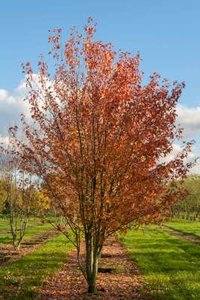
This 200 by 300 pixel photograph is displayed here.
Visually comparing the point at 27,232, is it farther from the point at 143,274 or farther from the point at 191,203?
the point at 191,203

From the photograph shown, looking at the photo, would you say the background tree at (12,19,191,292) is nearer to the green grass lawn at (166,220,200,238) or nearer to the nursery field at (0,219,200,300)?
the nursery field at (0,219,200,300)

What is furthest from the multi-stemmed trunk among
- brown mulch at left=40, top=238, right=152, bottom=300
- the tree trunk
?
brown mulch at left=40, top=238, right=152, bottom=300

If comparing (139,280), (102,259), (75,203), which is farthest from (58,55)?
(102,259)

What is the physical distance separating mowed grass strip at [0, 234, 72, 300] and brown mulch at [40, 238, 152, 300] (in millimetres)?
420

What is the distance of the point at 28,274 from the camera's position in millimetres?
21938

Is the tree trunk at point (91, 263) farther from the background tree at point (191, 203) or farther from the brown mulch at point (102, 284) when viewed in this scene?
the background tree at point (191, 203)

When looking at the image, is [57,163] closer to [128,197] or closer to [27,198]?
[128,197]

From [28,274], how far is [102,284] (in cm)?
405

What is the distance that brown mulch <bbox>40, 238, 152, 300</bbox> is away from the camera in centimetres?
1705

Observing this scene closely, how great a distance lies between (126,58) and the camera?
715 inches

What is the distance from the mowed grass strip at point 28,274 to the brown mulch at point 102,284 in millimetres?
420

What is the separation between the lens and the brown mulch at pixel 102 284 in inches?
671

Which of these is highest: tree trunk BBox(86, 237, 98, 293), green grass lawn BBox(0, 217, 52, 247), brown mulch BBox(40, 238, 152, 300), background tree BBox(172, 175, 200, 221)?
background tree BBox(172, 175, 200, 221)

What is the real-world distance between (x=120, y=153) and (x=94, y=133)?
1.21m
